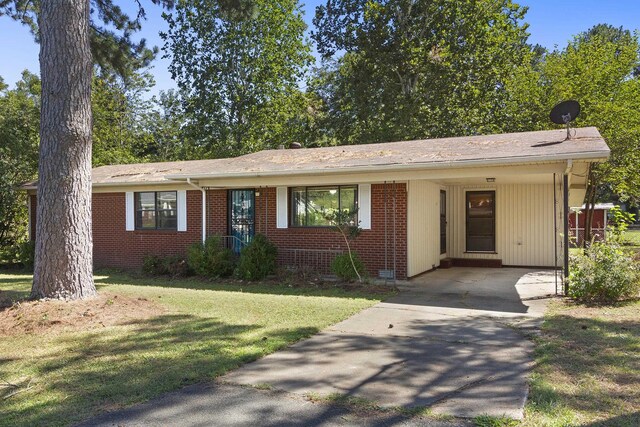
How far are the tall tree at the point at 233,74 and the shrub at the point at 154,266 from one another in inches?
559

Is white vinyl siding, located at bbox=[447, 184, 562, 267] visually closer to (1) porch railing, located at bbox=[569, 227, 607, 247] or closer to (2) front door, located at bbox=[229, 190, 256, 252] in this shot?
(1) porch railing, located at bbox=[569, 227, 607, 247]

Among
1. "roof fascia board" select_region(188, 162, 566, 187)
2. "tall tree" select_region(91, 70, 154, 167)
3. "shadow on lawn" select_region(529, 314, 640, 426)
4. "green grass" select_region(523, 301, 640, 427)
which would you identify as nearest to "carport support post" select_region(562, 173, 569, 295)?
"roof fascia board" select_region(188, 162, 566, 187)

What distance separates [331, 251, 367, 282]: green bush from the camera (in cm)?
1067

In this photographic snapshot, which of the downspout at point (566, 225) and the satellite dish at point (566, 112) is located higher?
the satellite dish at point (566, 112)

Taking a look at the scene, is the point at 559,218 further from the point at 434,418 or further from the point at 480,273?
the point at 434,418

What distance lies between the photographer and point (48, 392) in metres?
4.32

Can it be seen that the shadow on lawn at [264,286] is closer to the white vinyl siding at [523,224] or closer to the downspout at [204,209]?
the downspout at [204,209]

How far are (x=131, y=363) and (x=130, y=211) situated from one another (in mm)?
10321

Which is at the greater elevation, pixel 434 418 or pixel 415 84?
pixel 415 84

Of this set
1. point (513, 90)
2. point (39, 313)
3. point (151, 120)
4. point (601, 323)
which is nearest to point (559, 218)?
point (601, 323)

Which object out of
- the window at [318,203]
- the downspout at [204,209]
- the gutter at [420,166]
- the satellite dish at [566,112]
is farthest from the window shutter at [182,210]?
the satellite dish at [566,112]

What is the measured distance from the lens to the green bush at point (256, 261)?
1150 cm

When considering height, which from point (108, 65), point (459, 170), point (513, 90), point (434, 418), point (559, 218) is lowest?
point (434, 418)

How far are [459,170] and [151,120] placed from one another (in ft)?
99.6
